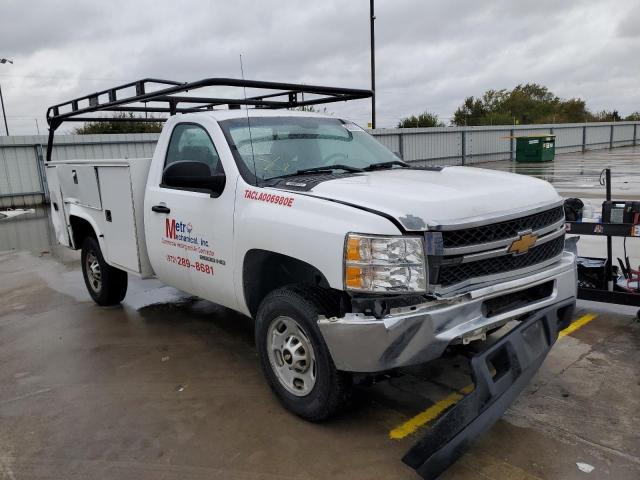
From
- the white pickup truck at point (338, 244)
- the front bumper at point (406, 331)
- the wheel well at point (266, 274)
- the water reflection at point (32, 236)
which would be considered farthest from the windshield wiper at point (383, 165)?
the water reflection at point (32, 236)

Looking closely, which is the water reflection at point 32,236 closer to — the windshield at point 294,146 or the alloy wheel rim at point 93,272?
the alloy wheel rim at point 93,272

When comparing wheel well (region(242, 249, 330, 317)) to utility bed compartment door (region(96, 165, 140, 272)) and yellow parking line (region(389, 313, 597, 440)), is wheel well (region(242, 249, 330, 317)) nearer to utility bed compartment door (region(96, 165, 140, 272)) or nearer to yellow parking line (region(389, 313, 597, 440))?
yellow parking line (region(389, 313, 597, 440))

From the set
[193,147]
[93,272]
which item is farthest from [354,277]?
[93,272]

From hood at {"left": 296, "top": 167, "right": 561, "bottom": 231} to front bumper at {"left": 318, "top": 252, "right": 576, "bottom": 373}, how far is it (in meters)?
0.43

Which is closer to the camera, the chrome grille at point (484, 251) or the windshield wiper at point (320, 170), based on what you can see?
the chrome grille at point (484, 251)

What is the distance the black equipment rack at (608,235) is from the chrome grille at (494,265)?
58.0 inches

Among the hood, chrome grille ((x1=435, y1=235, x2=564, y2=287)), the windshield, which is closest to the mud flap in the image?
chrome grille ((x1=435, y1=235, x2=564, y2=287))

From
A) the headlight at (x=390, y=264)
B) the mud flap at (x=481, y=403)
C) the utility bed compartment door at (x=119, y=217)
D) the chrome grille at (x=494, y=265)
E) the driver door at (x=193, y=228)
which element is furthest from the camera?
the utility bed compartment door at (x=119, y=217)

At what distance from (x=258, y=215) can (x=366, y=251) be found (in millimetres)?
951

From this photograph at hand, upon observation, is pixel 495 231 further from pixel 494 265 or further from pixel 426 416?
pixel 426 416

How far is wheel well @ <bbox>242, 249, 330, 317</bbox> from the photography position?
359 centimetres

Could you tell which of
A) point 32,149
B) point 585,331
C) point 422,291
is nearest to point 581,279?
point 585,331

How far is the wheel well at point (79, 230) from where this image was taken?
20.3ft

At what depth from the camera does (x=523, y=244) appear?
10.4ft
